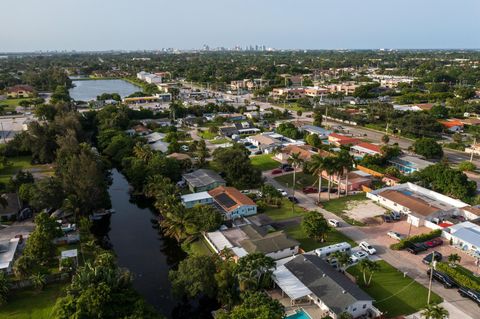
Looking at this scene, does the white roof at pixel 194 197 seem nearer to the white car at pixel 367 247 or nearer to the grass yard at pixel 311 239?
the grass yard at pixel 311 239

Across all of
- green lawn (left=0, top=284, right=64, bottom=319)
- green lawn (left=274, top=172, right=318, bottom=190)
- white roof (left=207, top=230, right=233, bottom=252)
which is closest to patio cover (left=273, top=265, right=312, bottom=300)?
white roof (left=207, top=230, right=233, bottom=252)

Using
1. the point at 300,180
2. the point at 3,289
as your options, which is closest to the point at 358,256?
the point at 300,180

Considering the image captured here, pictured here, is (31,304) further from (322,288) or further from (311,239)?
(311,239)

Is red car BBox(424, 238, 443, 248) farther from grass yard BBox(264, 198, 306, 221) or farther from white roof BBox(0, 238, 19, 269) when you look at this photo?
white roof BBox(0, 238, 19, 269)

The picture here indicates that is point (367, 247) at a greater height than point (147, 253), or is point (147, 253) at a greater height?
point (367, 247)

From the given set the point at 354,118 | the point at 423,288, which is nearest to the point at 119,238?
the point at 423,288

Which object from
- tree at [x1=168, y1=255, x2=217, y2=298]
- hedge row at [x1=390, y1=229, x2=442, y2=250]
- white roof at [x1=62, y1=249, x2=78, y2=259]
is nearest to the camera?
tree at [x1=168, y1=255, x2=217, y2=298]
